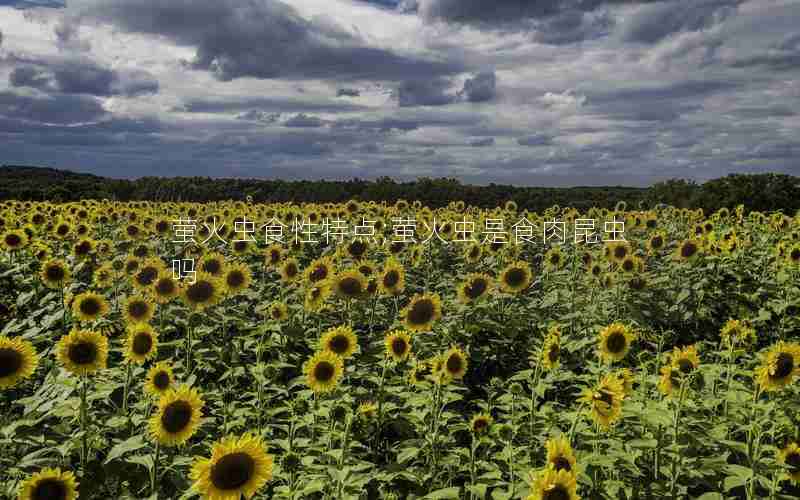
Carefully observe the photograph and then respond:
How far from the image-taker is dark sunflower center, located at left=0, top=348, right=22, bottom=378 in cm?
493

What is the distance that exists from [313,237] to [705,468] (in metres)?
9.94

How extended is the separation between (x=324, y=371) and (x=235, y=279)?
3632 mm

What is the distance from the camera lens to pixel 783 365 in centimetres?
529

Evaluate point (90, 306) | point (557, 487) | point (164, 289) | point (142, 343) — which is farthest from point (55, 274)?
point (557, 487)

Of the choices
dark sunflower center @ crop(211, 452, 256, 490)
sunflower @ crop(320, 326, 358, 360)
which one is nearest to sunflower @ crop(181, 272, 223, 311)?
sunflower @ crop(320, 326, 358, 360)

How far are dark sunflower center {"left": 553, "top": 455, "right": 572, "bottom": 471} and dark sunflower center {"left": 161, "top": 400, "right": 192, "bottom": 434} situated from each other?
2.51m

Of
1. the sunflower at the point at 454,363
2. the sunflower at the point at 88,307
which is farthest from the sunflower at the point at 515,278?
the sunflower at the point at 88,307

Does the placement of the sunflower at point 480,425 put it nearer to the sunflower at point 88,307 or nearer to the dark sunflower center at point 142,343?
the dark sunflower center at point 142,343

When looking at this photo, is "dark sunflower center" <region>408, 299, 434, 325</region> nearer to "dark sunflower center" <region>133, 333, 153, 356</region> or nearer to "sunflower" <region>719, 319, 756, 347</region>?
"dark sunflower center" <region>133, 333, 153, 356</region>

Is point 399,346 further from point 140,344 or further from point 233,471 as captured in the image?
point 233,471

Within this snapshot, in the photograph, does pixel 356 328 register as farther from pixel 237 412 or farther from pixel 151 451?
pixel 151 451

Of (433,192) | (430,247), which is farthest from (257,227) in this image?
(433,192)

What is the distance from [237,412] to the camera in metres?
5.57

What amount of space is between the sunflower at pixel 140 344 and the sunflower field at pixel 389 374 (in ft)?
0.07
